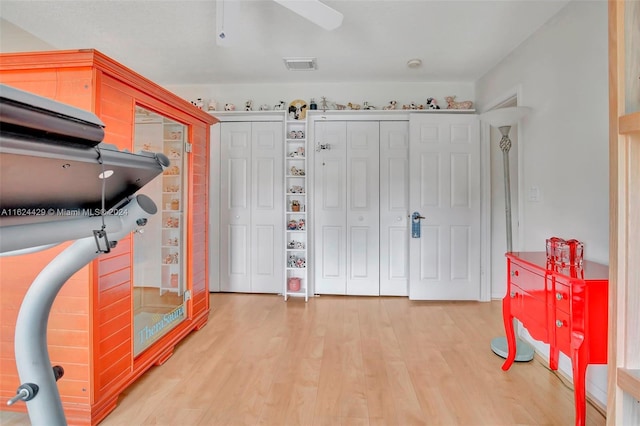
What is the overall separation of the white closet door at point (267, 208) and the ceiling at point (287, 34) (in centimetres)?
73

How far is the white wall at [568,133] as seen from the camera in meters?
1.79

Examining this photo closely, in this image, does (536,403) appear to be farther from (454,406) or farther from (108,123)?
(108,123)

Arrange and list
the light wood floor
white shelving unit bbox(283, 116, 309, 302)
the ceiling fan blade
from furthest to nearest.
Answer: white shelving unit bbox(283, 116, 309, 302)
the ceiling fan blade
the light wood floor

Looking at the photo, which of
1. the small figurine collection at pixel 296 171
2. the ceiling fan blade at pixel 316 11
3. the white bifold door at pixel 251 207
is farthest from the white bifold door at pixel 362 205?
the ceiling fan blade at pixel 316 11

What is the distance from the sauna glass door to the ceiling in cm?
80

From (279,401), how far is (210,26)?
2732 millimetres

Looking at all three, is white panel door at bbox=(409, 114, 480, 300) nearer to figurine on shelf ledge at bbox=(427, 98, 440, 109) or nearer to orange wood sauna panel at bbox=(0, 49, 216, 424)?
figurine on shelf ledge at bbox=(427, 98, 440, 109)

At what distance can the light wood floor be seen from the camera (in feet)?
5.35

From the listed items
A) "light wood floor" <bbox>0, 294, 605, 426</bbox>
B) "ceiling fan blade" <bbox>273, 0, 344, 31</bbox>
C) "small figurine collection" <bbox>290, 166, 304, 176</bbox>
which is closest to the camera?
"light wood floor" <bbox>0, 294, 605, 426</bbox>

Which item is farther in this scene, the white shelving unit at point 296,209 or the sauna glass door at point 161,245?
the white shelving unit at point 296,209

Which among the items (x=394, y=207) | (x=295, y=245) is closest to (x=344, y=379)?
(x=295, y=245)

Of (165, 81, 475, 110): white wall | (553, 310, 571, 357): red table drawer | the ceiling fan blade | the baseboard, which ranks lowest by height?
the baseboard

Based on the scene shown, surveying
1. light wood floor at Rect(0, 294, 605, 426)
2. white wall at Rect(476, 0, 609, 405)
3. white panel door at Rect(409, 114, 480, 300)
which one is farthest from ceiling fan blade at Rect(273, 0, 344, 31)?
light wood floor at Rect(0, 294, 605, 426)

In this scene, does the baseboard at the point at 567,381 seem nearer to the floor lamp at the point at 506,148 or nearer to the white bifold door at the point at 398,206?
the floor lamp at the point at 506,148
